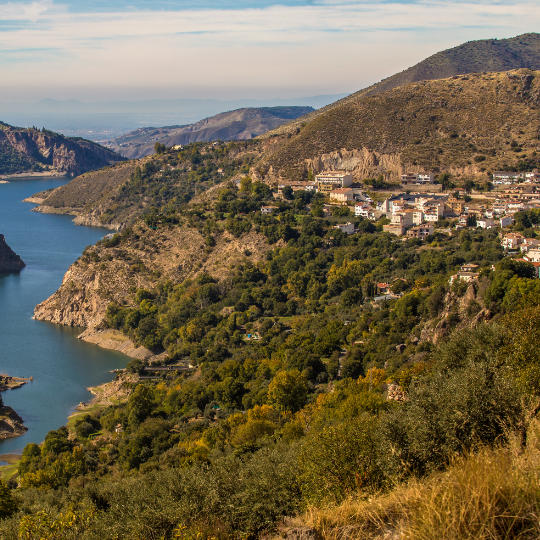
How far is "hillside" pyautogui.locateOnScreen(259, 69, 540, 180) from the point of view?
1545 inches

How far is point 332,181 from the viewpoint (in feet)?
132

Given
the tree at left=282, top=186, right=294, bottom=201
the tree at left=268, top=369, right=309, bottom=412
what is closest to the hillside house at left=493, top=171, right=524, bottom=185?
the tree at left=282, top=186, right=294, bottom=201

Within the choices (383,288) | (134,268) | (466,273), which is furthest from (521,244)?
(134,268)

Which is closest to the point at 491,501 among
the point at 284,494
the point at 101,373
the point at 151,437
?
the point at 284,494

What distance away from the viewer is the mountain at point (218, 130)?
142 meters

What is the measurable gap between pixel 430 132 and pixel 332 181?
821 cm

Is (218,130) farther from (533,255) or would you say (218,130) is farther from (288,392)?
(288,392)

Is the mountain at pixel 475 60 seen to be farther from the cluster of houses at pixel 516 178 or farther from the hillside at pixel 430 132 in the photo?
the cluster of houses at pixel 516 178

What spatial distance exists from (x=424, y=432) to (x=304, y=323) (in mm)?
18809

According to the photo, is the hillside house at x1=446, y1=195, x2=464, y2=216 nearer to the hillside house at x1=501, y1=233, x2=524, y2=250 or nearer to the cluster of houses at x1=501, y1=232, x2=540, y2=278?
the cluster of houses at x1=501, y1=232, x2=540, y2=278

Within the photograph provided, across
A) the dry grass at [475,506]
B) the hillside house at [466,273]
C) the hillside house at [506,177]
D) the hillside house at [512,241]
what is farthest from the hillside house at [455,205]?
the dry grass at [475,506]

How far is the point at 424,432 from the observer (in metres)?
6.56

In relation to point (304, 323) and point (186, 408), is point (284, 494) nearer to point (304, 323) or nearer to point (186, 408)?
point (186, 408)

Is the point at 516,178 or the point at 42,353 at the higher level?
the point at 516,178
